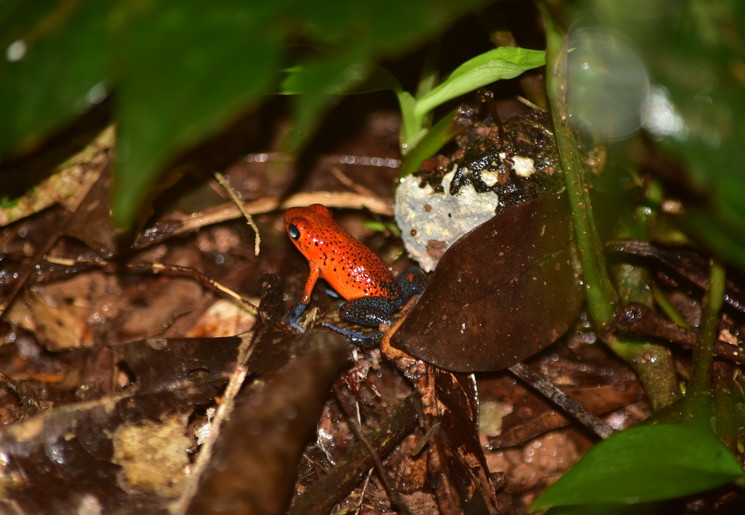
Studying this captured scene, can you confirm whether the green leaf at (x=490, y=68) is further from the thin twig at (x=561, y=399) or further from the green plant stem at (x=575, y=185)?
the thin twig at (x=561, y=399)

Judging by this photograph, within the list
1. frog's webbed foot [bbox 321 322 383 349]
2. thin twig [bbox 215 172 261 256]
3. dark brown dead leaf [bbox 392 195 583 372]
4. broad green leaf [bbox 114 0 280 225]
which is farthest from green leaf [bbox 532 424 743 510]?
thin twig [bbox 215 172 261 256]

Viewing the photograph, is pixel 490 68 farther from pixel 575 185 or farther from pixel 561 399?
pixel 561 399

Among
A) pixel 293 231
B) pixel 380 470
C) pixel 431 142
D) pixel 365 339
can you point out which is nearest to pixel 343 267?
pixel 293 231

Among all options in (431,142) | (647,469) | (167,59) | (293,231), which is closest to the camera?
(167,59)

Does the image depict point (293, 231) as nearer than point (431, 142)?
No

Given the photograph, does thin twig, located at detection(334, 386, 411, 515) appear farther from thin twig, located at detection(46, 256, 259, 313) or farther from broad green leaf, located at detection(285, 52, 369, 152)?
broad green leaf, located at detection(285, 52, 369, 152)

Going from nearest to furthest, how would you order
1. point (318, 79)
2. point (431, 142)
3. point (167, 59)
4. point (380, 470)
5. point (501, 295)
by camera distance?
point (318, 79) < point (167, 59) < point (380, 470) < point (501, 295) < point (431, 142)
